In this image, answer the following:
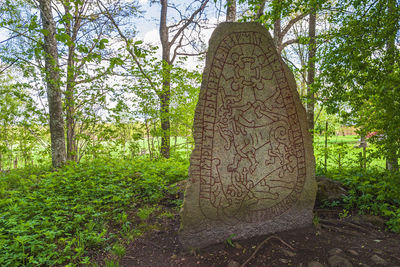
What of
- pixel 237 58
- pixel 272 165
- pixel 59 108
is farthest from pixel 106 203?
pixel 59 108

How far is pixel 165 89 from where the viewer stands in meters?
6.30

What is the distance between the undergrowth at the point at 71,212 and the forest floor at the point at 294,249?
0.38m

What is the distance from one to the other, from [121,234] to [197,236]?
37.5 inches

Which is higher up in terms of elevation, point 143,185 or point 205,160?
point 205,160

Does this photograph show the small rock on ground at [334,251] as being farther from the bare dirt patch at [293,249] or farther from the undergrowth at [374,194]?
the undergrowth at [374,194]

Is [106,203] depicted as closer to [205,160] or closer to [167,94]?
[205,160]

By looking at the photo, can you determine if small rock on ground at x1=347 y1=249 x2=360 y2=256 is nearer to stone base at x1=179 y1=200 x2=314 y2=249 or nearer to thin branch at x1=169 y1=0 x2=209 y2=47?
stone base at x1=179 y1=200 x2=314 y2=249

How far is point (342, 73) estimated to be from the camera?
126 inches

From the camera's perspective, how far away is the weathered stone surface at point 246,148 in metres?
2.70

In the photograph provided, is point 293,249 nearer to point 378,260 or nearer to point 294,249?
point 294,249

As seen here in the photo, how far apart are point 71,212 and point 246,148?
2.52 m

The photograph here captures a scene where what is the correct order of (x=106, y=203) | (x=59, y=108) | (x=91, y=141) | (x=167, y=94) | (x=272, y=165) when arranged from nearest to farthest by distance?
(x=272, y=165) → (x=106, y=203) → (x=59, y=108) → (x=91, y=141) → (x=167, y=94)

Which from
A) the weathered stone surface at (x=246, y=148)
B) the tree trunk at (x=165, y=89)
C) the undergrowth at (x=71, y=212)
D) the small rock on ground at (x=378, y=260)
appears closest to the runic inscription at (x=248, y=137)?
the weathered stone surface at (x=246, y=148)

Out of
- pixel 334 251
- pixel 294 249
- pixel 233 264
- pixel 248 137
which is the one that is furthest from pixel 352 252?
pixel 248 137
